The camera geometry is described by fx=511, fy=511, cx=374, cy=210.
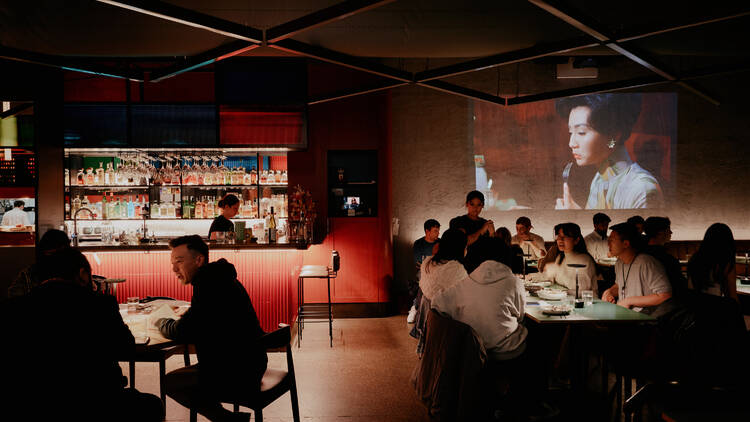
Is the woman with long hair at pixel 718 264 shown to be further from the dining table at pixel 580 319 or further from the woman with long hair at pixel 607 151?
the woman with long hair at pixel 607 151

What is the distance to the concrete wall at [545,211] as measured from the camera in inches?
333

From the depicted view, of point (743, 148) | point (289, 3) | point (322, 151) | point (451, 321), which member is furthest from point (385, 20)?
point (743, 148)

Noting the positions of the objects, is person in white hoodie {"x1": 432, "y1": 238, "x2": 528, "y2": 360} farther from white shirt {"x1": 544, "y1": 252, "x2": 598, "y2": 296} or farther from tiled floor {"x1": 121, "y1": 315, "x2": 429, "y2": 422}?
white shirt {"x1": 544, "y1": 252, "x2": 598, "y2": 296}

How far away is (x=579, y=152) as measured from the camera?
8711 millimetres

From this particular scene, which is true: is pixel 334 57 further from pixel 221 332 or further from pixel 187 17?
pixel 221 332

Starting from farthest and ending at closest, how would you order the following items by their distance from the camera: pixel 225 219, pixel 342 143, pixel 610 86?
pixel 342 143, pixel 225 219, pixel 610 86

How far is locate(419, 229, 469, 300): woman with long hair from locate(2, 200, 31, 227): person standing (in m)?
4.51

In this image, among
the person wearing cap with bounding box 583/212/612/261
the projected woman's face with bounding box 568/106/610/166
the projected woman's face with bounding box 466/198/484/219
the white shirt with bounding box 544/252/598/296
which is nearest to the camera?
the white shirt with bounding box 544/252/598/296

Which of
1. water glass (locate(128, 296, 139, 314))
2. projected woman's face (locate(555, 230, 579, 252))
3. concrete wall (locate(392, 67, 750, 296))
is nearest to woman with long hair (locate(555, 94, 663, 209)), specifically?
concrete wall (locate(392, 67, 750, 296))

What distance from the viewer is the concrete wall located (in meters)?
8.47

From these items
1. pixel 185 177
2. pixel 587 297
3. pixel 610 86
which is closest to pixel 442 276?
pixel 587 297

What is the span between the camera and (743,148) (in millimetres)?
8859

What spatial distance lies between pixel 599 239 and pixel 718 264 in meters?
2.77

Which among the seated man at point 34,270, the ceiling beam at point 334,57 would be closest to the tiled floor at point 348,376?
the seated man at point 34,270
